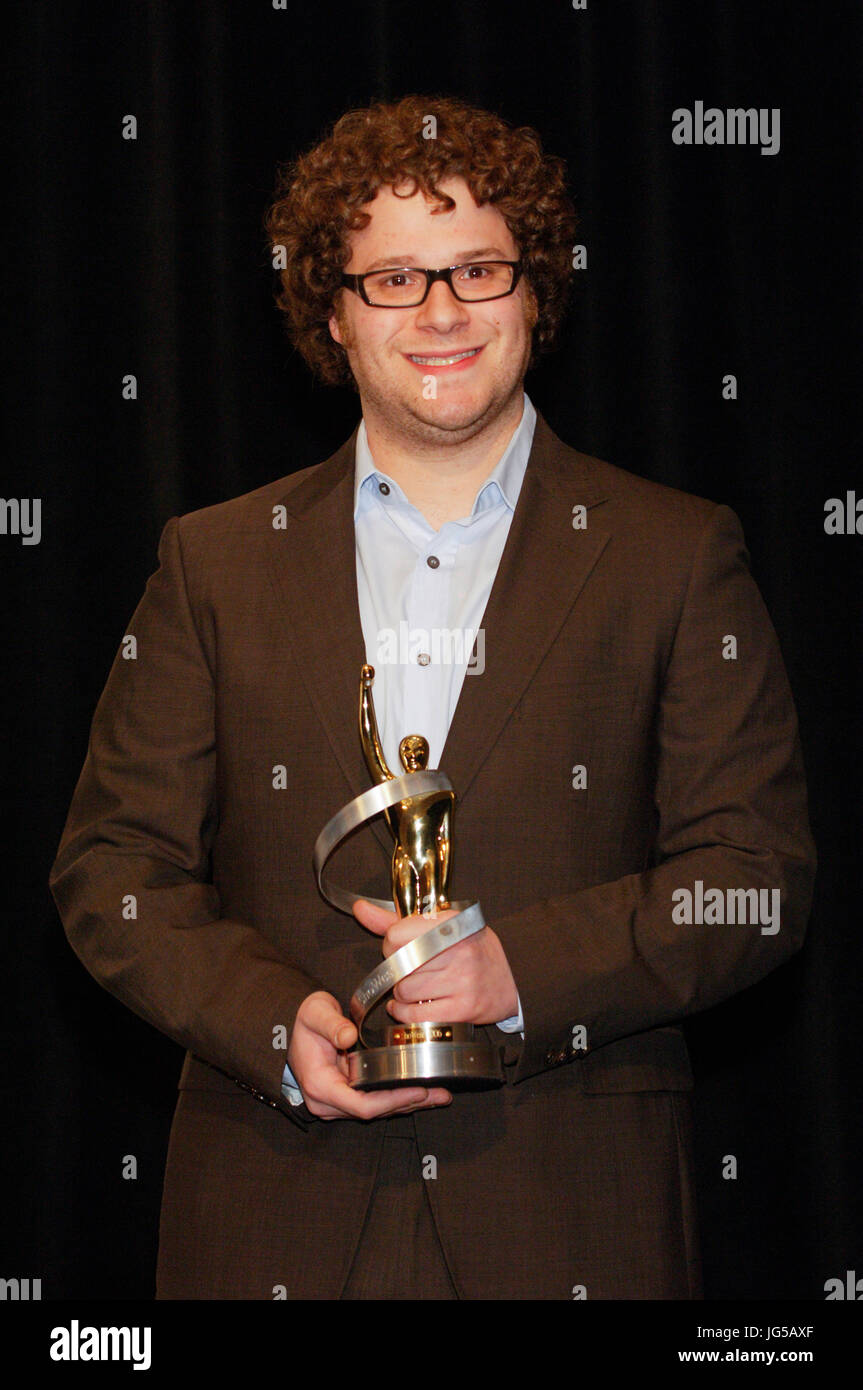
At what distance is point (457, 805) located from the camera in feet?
6.22

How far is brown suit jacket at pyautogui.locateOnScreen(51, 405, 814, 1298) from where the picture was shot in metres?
1.82

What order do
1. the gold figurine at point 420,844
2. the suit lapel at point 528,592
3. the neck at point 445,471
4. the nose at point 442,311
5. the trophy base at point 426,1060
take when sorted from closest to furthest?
the trophy base at point 426,1060
the gold figurine at point 420,844
the suit lapel at point 528,592
the nose at point 442,311
the neck at point 445,471

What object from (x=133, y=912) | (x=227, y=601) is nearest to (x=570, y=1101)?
(x=133, y=912)

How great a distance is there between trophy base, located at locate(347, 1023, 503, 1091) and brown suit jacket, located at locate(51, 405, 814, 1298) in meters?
0.10

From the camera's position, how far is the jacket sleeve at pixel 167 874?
6.01 feet

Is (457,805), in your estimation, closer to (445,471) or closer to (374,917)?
(374,917)

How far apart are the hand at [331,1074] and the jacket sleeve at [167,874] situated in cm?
3

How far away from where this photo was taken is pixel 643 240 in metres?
3.12

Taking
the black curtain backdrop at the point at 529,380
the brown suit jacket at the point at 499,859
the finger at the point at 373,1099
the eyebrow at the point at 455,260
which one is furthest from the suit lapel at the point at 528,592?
the black curtain backdrop at the point at 529,380

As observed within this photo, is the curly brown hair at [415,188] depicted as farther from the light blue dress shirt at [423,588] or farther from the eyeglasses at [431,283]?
the light blue dress shirt at [423,588]

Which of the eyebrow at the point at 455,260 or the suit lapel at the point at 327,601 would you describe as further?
the eyebrow at the point at 455,260

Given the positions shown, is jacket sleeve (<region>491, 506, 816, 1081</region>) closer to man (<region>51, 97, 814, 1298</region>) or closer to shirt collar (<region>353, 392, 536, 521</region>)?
man (<region>51, 97, 814, 1298</region>)

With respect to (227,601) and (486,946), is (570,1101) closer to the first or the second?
(486,946)

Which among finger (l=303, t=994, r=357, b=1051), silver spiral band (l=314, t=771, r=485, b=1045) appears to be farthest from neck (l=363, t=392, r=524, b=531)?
finger (l=303, t=994, r=357, b=1051)
